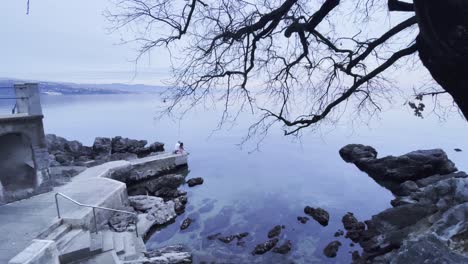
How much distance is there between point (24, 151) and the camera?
11.0 meters

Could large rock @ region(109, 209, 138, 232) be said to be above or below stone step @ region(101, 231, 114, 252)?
below

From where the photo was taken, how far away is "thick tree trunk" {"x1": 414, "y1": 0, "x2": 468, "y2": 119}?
82.7 inches

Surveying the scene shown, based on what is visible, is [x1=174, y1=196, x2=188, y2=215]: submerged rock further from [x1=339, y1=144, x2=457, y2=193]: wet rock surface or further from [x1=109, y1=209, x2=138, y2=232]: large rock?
[x1=339, y1=144, x2=457, y2=193]: wet rock surface

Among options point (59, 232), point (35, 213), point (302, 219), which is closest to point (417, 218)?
point (302, 219)

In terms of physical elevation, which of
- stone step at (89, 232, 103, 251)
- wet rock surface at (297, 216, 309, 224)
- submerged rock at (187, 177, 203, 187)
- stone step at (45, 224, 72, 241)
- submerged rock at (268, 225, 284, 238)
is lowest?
submerged rock at (187, 177, 203, 187)

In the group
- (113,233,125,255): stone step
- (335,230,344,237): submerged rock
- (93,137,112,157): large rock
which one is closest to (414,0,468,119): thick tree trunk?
(113,233,125,255): stone step

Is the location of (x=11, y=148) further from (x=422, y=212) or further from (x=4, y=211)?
(x=422, y=212)

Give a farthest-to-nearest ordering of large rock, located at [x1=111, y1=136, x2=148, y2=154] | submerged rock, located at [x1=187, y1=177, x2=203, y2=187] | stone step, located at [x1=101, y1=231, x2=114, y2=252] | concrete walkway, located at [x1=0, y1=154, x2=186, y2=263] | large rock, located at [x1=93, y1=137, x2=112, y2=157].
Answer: large rock, located at [x1=111, y1=136, x2=148, y2=154]
large rock, located at [x1=93, y1=137, x2=112, y2=157]
submerged rock, located at [x1=187, y1=177, x2=203, y2=187]
stone step, located at [x1=101, y1=231, x2=114, y2=252]
concrete walkway, located at [x1=0, y1=154, x2=186, y2=263]

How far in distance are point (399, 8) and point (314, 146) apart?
38620 mm

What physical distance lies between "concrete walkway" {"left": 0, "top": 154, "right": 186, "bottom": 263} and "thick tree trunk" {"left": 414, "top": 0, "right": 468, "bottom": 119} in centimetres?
839

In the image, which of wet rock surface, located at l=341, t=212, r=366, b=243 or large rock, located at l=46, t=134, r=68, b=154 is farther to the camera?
large rock, located at l=46, t=134, r=68, b=154

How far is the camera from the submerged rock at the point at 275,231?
535 inches

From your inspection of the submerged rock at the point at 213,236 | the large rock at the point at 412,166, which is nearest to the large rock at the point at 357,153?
the large rock at the point at 412,166

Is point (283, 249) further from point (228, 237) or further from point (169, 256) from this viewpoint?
point (169, 256)
